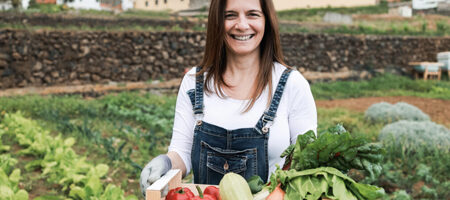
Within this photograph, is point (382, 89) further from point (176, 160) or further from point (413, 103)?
point (176, 160)

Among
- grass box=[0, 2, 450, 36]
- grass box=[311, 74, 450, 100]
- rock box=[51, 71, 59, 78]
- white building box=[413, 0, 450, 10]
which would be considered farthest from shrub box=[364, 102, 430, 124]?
white building box=[413, 0, 450, 10]

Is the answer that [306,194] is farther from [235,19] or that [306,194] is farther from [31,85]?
[31,85]

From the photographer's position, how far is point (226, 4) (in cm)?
167

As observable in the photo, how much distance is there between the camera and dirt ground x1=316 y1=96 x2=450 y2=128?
867cm

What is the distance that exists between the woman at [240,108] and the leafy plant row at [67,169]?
1288 millimetres

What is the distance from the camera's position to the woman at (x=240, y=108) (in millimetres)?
1651

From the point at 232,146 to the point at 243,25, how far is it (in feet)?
1.57

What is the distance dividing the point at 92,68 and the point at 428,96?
8841 millimetres

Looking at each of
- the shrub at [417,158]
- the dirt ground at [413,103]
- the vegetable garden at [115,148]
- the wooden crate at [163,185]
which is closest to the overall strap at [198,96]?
the wooden crate at [163,185]

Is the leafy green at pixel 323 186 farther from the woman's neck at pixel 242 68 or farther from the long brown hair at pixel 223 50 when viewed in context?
the woman's neck at pixel 242 68

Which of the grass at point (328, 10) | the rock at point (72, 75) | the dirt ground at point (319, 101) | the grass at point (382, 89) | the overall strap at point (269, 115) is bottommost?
the grass at point (382, 89)

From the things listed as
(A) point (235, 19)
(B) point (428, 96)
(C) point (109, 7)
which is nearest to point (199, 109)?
(A) point (235, 19)

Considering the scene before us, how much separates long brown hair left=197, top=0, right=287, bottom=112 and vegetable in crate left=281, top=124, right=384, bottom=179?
0.50 meters

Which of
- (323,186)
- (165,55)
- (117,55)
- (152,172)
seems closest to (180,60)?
(165,55)
